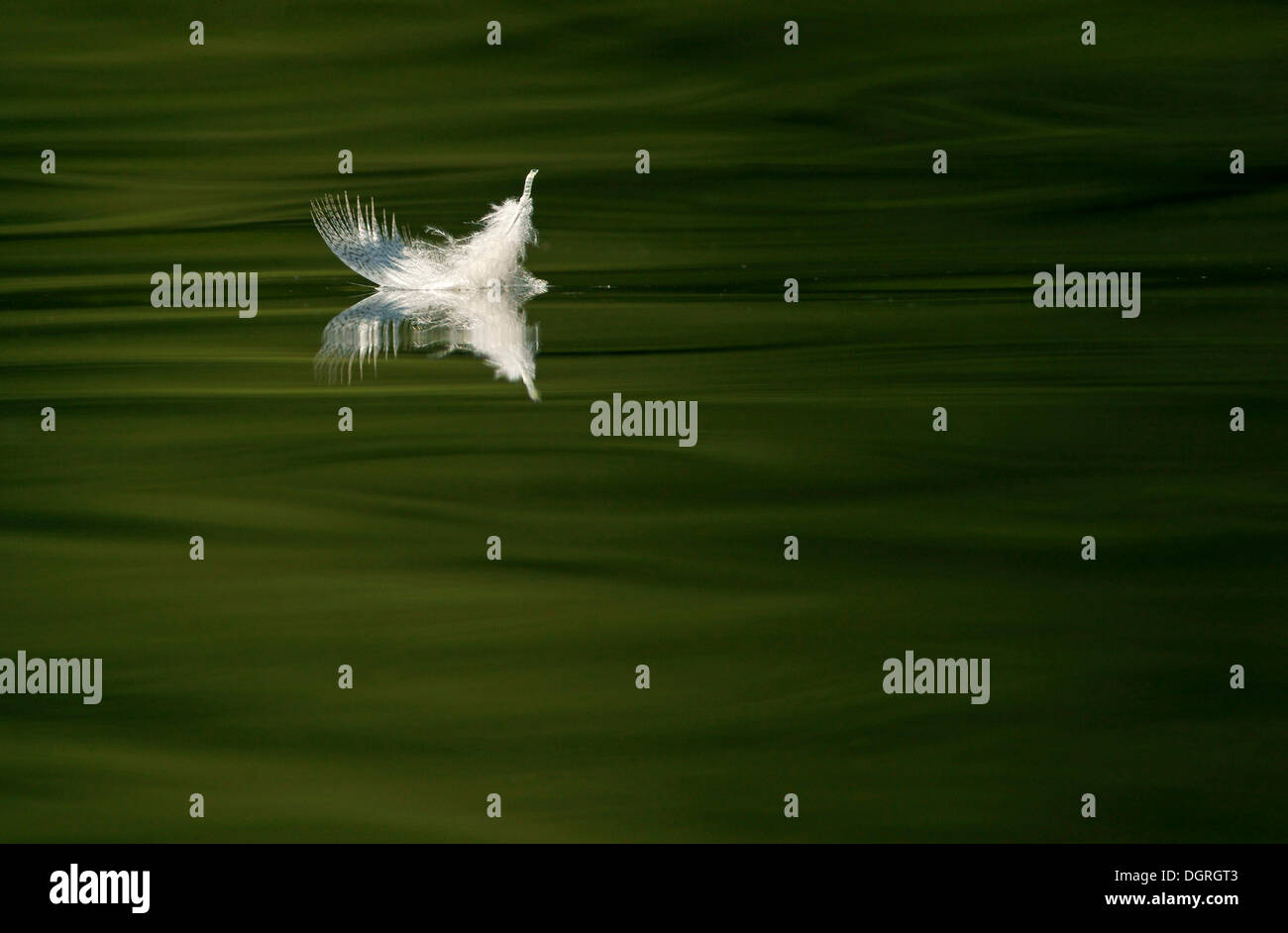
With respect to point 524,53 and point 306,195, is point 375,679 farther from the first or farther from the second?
point 524,53

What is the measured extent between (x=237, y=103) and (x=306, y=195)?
0.20 metres

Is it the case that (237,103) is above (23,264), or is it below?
above

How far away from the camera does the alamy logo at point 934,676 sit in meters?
1.83

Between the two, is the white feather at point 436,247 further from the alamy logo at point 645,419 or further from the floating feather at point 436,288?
the alamy logo at point 645,419

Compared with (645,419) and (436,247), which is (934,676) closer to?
(645,419)

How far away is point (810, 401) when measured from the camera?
1886mm

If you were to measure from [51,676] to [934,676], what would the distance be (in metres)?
1.49

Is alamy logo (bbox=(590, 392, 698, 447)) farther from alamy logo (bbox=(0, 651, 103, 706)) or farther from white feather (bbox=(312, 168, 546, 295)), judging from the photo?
alamy logo (bbox=(0, 651, 103, 706))

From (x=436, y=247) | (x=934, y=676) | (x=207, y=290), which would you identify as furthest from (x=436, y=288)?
(x=934, y=676)

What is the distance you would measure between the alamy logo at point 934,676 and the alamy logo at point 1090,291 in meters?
0.64

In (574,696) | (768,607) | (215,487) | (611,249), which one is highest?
(611,249)

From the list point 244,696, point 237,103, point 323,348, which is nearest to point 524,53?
point 237,103

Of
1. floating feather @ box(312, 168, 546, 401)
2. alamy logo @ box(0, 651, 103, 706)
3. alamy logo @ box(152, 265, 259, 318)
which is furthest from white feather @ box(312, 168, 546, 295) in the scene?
alamy logo @ box(0, 651, 103, 706)

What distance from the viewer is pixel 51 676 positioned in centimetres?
184
